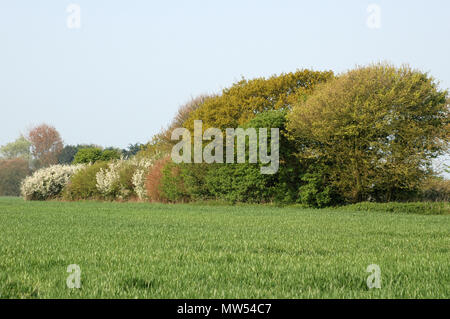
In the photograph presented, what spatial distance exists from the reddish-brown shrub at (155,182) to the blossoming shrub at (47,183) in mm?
9356

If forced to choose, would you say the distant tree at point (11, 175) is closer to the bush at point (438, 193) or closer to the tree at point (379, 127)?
the tree at point (379, 127)

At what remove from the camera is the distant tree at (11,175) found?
58.5 meters

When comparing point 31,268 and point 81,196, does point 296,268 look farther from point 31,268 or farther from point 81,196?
point 81,196

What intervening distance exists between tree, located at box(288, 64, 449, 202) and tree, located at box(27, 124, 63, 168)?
45542 mm

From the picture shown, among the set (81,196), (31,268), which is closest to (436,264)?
(31,268)

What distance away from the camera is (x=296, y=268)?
19.4 ft

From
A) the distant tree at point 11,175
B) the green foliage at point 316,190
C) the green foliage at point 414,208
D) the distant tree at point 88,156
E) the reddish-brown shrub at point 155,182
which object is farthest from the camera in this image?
the distant tree at point 11,175

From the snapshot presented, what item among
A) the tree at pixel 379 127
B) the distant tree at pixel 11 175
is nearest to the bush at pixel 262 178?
the tree at pixel 379 127

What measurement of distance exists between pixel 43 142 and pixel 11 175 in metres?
5.86

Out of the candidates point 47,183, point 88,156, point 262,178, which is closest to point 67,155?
point 88,156

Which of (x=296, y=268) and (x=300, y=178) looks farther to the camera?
(x=300, y=178)
